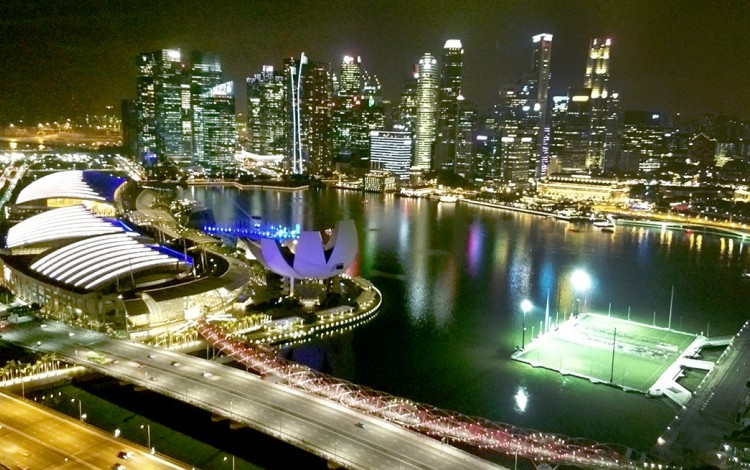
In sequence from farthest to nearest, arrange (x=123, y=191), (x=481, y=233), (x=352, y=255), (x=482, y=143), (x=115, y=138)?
(x=115, y=138), (x=482, y=143), (x=123, y=191), (x=481, y=233), (x=352, y=255)

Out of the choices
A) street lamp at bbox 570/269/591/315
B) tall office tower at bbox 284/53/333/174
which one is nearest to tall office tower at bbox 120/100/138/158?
tall office tower at bbox 284/53/333/174

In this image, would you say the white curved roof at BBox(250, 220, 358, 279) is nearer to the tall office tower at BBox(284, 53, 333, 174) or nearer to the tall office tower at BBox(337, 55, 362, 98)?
the tall office tower at BBox(284, 53, 333, 174)

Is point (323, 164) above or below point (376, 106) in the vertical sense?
below

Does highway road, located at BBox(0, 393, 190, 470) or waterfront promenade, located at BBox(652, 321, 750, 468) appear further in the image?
waterfront promenade, located at BBox(652, 321, 750, 468)

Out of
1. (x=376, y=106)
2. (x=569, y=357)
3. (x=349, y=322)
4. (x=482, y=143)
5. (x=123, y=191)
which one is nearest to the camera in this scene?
(x=569, y=357)

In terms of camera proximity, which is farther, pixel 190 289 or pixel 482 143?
pixel 482 143

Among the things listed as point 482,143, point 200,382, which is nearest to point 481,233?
point 200,382

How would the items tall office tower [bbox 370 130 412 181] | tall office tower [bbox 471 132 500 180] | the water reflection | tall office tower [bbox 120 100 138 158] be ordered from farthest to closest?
tall office tower [bbox 120 100 138 158] → tall office tower [bbox 370 130 412 181] → tall office tower [bbox 471 132 500 180] → the water reflection

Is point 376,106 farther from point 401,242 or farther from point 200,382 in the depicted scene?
point 200,382
